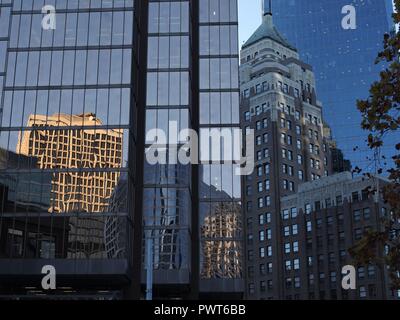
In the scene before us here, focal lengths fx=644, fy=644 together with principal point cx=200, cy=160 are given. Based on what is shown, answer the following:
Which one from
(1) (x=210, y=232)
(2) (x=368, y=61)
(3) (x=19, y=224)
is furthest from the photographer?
(2) (x=368, y=61)

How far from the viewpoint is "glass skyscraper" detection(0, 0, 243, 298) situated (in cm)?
4969

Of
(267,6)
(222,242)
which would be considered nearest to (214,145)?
(222,242)

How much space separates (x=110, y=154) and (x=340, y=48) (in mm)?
140852

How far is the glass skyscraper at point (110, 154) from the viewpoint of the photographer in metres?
49.7

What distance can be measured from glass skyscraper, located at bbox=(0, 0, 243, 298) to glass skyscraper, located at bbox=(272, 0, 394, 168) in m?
110

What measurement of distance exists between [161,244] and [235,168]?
10.4 m

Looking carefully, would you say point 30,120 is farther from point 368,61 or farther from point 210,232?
point 368,61

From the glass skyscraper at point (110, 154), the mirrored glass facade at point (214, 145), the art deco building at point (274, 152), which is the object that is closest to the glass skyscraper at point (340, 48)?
the art deco building at point (274, 152)

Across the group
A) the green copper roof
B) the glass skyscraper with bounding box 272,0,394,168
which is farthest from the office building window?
the green copper roof

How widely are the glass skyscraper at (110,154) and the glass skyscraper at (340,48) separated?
11035 cm

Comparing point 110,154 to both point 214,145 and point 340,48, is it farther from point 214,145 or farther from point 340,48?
point 340,48

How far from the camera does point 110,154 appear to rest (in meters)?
52.5

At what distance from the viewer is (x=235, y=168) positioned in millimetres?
59938

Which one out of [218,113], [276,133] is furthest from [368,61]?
[218,113]
